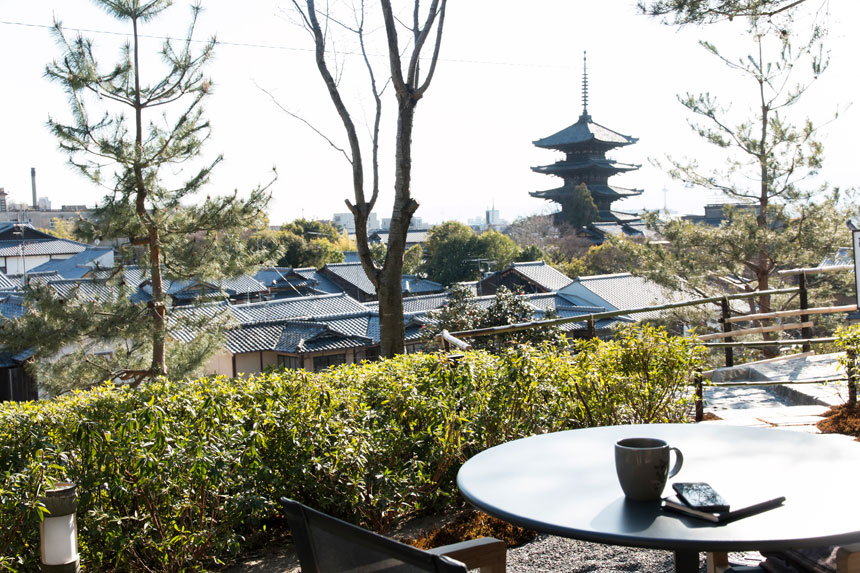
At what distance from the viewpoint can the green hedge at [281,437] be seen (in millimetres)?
2213

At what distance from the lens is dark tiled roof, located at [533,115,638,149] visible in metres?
36.1

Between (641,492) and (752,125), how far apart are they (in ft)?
40.5

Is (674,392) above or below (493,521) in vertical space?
above

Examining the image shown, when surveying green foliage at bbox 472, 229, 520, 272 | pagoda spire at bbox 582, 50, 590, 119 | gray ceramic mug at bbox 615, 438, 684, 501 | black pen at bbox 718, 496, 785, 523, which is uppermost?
pagoda spire at bbox 582, 50, 590, 119

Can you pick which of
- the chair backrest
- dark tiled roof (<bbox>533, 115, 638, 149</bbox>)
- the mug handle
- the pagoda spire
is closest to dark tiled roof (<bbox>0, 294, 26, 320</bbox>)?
the chair backrest

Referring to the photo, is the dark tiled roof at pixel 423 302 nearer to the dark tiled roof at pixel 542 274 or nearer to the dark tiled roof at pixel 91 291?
the dark tiled roof at pixel 542 274

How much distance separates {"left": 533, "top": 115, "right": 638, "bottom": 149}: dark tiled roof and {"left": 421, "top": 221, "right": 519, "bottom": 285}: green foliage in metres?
6.75

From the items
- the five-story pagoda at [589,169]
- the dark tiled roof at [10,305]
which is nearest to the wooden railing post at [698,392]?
the dark tiled roof at [10,305]

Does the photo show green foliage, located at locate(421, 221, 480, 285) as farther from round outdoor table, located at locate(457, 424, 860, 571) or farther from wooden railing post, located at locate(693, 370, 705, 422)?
round outdoor table, located at locate(457, 424, 860, 571)

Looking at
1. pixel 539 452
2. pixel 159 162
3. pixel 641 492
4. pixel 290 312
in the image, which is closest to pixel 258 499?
pixel 539 452

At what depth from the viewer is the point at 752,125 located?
1223 cm

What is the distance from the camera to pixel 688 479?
1.38m

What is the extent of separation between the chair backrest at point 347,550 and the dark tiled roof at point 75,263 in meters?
33.4

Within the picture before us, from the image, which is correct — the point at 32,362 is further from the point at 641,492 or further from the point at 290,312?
the point at 290,312
